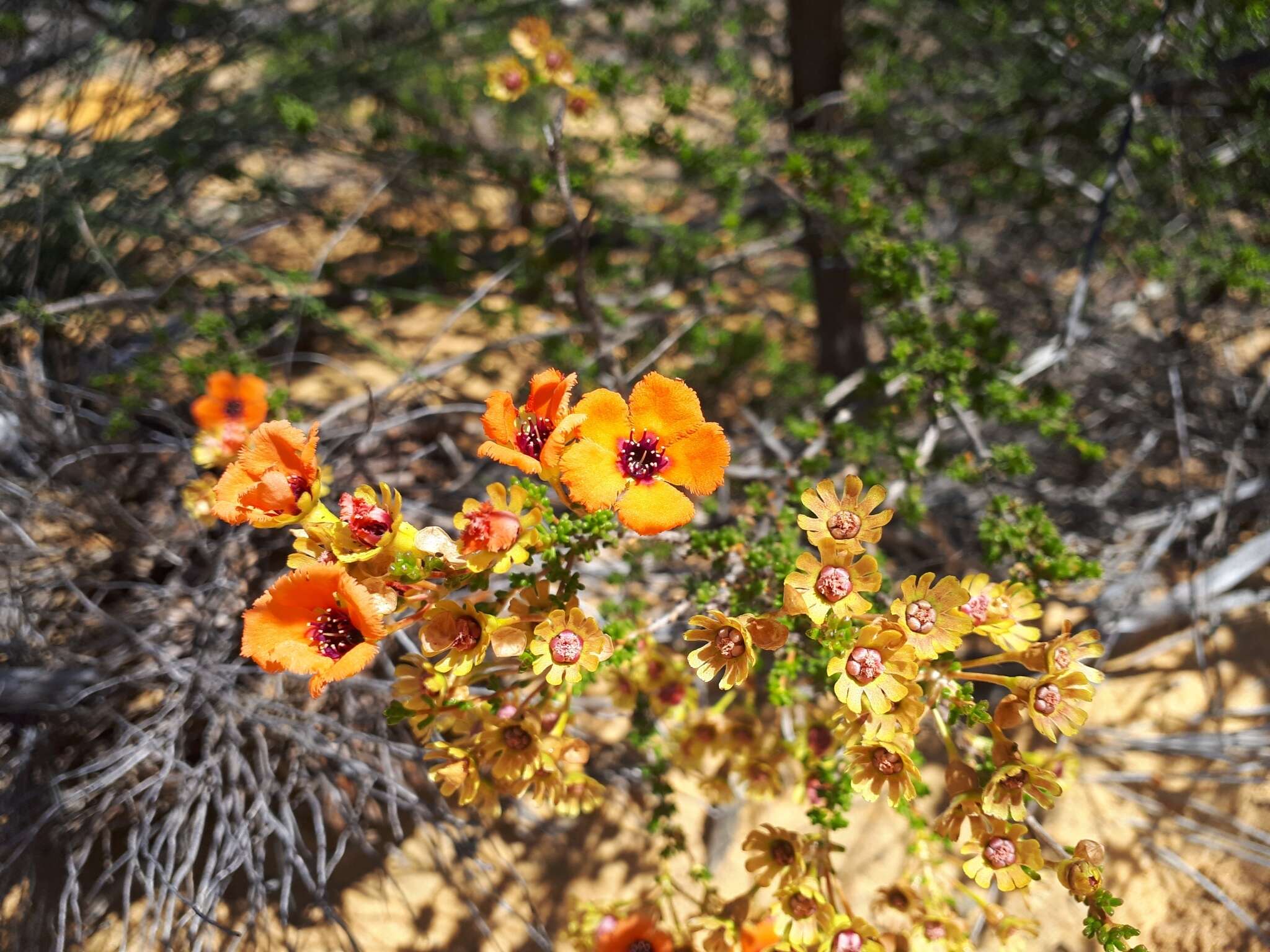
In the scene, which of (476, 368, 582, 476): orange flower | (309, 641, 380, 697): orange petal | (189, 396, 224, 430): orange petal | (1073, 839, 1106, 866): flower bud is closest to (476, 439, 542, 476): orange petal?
(476, 368, 582, 476): orange flower

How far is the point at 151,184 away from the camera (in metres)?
3.56

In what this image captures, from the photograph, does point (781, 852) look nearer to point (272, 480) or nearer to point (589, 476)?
point (589, 476)

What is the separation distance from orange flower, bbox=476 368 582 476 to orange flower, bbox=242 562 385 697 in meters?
0.32

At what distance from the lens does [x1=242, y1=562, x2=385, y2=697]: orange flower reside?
1250mm

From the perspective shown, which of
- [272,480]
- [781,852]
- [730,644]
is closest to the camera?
[272,480]

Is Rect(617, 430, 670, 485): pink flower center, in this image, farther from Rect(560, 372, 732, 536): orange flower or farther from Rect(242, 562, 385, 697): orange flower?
Rect(242, 562, 385, 697): orange flower

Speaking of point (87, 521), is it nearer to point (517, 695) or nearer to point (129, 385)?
point (129, 385)

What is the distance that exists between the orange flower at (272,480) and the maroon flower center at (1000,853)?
1.43 metres

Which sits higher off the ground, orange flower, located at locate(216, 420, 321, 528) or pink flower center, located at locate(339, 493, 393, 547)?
orange flower, located at locate(216, 420, 321, 528)

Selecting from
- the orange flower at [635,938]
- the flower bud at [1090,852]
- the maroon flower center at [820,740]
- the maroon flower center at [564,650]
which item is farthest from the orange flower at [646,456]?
the orange flower at [635,938]

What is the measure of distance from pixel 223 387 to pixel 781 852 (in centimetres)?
210

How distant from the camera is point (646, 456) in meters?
1.52

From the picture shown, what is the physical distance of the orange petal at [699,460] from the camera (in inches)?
57.1

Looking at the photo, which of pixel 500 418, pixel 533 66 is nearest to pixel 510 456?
pixel 500 418
